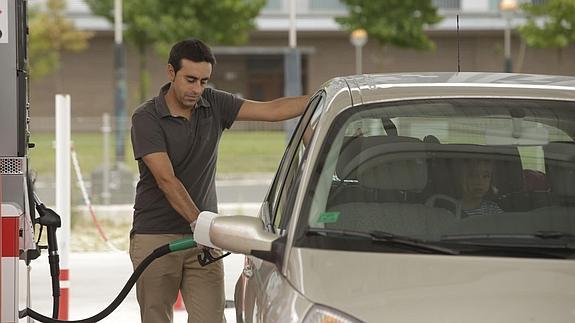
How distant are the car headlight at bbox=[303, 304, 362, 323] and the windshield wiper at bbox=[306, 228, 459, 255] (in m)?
0.43

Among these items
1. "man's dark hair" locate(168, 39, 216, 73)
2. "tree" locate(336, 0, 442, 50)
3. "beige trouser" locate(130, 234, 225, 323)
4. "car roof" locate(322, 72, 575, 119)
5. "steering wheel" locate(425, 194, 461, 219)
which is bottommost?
"beige trouser" locate(130, 234, 225, 323)

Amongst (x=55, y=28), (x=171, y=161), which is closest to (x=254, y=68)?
(x=55, y=28)

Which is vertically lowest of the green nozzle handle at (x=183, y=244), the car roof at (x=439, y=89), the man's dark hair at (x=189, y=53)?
the green nozzle handle at (x=183, y=244)

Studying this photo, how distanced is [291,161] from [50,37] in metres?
43.4

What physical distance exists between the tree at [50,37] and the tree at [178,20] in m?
5.89

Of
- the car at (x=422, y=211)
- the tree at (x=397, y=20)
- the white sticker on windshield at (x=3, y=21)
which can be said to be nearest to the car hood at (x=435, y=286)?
the car at (x=422, y=211)

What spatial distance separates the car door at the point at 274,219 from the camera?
4402 millimetres

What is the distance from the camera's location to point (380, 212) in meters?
4.41

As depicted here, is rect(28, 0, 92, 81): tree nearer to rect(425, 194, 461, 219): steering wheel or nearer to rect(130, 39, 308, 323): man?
rect(130, 39, 308, 323): man

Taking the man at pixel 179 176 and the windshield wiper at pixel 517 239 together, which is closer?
the windshield wiper at pixel 517 239

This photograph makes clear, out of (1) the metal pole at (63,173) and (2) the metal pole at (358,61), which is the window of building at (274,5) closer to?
(2) the metal pole at (358,61)

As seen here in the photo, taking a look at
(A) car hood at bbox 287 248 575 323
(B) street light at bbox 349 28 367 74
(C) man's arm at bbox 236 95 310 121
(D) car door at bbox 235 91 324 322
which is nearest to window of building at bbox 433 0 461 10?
(B) street light at bbox 349 28 367 74

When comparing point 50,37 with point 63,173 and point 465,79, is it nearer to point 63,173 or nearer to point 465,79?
point 63,173

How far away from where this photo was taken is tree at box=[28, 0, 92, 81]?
47.1 metres
